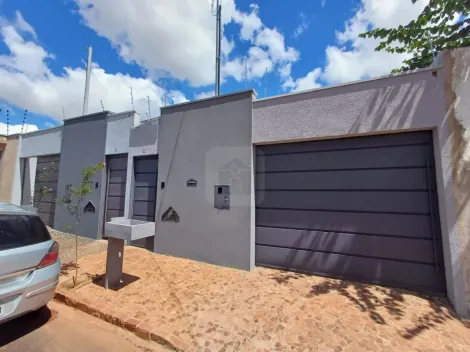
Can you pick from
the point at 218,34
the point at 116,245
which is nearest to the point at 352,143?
the point at 116,245

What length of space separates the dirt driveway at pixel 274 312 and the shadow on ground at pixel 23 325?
0.44 m

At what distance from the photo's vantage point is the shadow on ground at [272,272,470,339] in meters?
3.29

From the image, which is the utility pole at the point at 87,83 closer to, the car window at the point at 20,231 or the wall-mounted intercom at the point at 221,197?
the wall-mounted intercom at the point at 221,197

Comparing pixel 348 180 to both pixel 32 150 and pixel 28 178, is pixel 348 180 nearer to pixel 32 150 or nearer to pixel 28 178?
pixel 32 150

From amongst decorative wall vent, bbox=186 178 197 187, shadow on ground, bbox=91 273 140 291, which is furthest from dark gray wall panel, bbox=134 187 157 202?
shadow on ground, bbox=91 273 140 291

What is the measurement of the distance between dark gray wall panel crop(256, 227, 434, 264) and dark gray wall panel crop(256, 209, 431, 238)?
11cm

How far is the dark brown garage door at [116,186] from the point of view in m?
7.51

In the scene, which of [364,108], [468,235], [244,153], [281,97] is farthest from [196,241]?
[468,235]

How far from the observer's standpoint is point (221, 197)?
5.72m

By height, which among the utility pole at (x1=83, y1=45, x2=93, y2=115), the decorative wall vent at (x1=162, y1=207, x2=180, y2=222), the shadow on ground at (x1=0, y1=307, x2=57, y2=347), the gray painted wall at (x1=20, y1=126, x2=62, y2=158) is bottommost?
the shadow on ground at (x1=0, y1=307, x2=57, y2=347)

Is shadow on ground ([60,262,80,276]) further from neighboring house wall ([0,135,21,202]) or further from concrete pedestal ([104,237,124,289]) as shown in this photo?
neighboring house wall ([0,135,21,202])

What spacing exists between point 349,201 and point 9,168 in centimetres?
1459

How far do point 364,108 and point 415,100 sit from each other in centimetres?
84

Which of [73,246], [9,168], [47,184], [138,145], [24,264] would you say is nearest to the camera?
[24,264]
